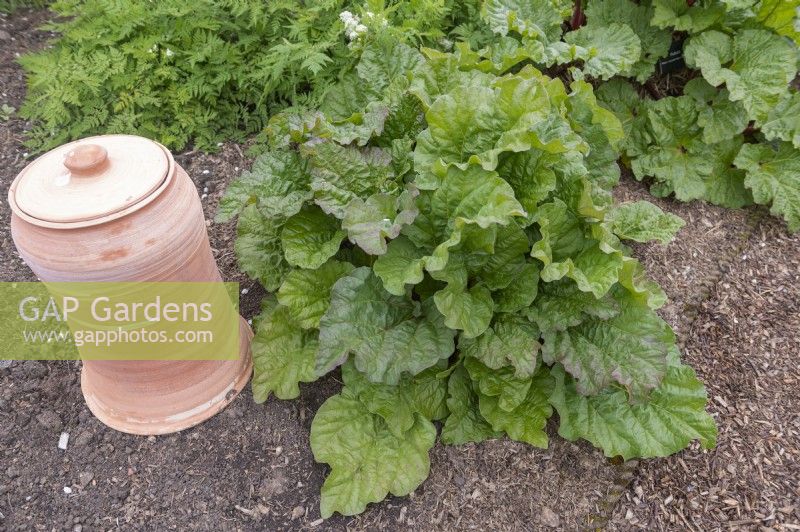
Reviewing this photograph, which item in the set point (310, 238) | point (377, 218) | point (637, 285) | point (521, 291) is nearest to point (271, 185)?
point (310, 238)

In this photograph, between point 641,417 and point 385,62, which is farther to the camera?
point 385,62

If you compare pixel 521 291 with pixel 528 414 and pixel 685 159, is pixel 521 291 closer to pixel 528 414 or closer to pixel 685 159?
pixel 528 414

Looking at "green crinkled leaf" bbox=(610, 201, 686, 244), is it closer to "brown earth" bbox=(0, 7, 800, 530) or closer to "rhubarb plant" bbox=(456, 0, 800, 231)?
"brown earth" bbox=(0, 7, 800, 530)

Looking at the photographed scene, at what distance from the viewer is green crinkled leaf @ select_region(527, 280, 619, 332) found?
85.3 inches

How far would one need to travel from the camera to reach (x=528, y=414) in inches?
93.7

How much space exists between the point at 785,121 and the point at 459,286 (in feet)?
7.72

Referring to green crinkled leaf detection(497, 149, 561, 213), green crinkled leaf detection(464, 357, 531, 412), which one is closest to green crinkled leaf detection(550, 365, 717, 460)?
green crinkled leaf detection(464, 357, 531, 412)

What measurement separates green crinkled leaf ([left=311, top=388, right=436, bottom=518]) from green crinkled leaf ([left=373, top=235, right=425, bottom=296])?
1.96 feet

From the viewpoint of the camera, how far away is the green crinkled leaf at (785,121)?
326 cm

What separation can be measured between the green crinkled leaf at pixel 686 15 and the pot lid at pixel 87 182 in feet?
8.70

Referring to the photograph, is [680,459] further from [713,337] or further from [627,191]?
[627,191]

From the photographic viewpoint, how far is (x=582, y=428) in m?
2.37

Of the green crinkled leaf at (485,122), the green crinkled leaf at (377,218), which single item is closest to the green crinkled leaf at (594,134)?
the green crinkled leaf at (485,122)

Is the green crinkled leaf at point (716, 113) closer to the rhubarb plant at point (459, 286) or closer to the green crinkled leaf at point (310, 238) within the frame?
the rhubarb plant at point (459, 286)
